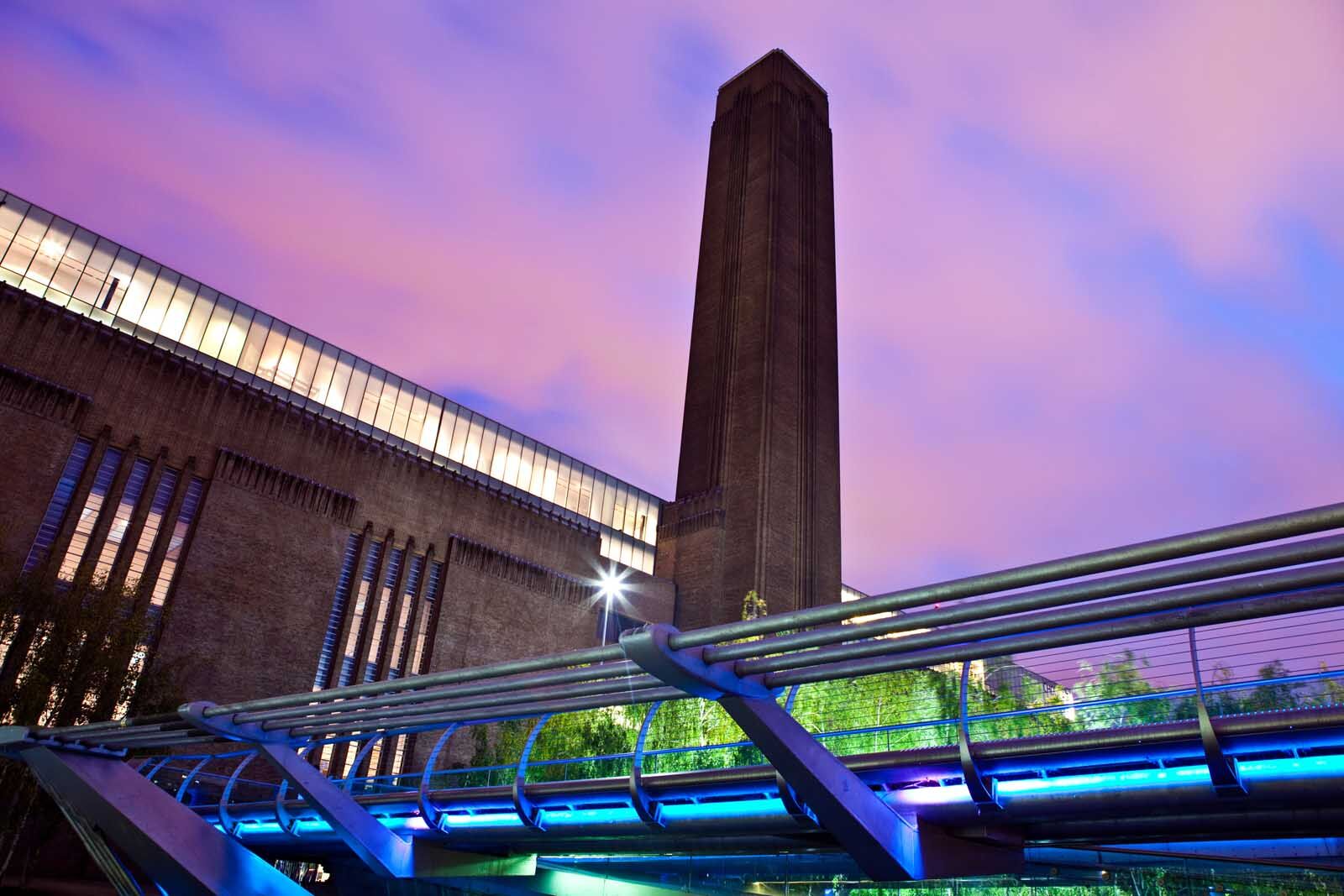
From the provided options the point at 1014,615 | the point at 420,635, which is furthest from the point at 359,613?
the point at 1014,615

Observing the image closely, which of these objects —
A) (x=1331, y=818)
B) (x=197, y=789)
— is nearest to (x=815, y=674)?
(x=1331, y=818)

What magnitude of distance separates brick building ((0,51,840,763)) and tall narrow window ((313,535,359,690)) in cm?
14

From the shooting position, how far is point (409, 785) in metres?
43.5

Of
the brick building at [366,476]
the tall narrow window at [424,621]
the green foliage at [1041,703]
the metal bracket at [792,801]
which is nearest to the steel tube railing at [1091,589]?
the green foliage at [1041,703]

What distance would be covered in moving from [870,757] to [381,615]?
37.6m

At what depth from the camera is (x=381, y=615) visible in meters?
46.4

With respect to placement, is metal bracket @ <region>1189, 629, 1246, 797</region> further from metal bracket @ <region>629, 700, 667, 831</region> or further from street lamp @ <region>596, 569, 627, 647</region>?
street lamp @ <region>596, 569, 627, 647</region>

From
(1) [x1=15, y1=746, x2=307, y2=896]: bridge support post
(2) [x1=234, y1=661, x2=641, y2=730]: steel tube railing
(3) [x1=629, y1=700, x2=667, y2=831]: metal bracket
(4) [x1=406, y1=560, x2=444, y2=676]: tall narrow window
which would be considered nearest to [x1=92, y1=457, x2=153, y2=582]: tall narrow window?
(4) [x1=406, y1=560, x2=444, y2=676]: tall narrow window

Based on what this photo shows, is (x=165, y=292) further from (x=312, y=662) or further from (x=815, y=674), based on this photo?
(x=815, y=674)

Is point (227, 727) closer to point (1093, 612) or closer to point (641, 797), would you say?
point (641, 797)

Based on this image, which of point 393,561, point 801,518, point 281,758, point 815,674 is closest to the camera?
point 815,674

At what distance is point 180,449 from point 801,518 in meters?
33.5

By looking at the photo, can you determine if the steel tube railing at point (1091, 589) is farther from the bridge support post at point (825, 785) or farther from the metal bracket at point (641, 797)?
the metal bracket at point (641, 797)

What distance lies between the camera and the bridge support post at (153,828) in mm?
18297
